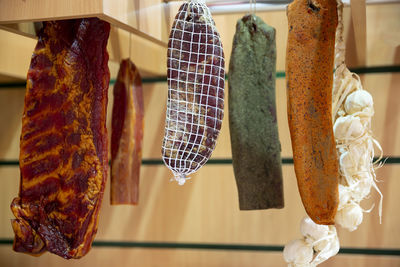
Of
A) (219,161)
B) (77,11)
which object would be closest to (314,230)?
(219,161)

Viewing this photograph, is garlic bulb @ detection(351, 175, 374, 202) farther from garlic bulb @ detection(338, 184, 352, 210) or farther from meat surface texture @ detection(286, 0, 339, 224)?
meat surface texture @ detection(286, 0, 339, 224)

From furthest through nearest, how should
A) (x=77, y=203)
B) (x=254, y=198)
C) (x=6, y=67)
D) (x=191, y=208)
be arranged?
1. (x=191, y=208)
2. (x=6, y=67)
3. (x=254, y=198)
4. (x=77, y=203)

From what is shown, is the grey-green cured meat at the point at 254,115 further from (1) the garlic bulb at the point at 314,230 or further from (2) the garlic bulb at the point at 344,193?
(2) the garlic bulb at the point at 344,193

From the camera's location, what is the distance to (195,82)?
113cm

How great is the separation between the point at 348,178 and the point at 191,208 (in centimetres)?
90

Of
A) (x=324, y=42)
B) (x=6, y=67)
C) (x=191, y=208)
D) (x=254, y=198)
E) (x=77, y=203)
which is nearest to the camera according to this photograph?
(x=324, y=42)

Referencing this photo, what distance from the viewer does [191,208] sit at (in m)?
2.10

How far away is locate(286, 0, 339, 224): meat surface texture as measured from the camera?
105 cm

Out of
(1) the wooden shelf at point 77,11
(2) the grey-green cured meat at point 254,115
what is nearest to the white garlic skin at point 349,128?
(2) the grey-green cured meat at point 254,115

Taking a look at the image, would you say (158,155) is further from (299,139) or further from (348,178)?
(299,139)

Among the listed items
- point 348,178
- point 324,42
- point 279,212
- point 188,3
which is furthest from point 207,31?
point 279,212

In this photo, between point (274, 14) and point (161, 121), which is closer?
point (274, 14)

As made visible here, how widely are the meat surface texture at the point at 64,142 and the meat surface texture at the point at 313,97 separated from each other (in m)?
0.53

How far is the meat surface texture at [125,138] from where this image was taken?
176 centimetres
